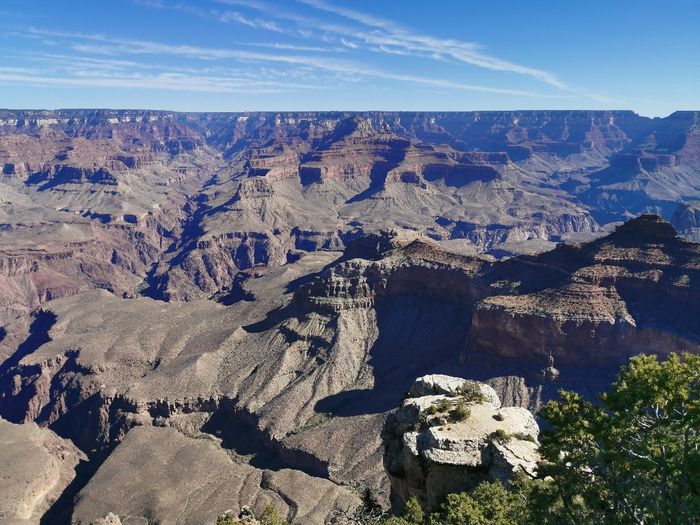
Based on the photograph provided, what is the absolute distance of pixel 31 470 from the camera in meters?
81.8

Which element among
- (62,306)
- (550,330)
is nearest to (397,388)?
(550,330)

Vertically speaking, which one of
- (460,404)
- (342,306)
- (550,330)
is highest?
(460,404)

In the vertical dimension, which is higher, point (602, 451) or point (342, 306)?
point (602, 451)

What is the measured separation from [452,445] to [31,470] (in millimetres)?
72567

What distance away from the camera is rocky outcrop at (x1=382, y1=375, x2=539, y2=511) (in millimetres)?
37781

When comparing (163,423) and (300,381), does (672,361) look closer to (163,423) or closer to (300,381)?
(300,381)

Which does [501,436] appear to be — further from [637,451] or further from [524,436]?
[637,451]

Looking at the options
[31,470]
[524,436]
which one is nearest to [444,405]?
[524,436]

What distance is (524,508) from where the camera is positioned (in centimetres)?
2870

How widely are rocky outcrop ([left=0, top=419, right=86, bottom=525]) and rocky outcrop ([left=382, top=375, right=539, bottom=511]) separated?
58083 millimetres

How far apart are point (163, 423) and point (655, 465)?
88389 millimetres

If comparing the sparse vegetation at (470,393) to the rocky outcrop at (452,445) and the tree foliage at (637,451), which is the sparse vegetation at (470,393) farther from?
the tree foliage at (637,451)

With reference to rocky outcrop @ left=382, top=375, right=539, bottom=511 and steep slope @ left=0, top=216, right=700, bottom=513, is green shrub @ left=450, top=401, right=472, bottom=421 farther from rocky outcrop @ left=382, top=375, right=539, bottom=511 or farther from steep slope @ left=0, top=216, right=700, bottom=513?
steep slope @ left=0, top=216, right=700, bottom=513

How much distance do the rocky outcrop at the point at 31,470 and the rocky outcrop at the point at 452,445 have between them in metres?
58.1
